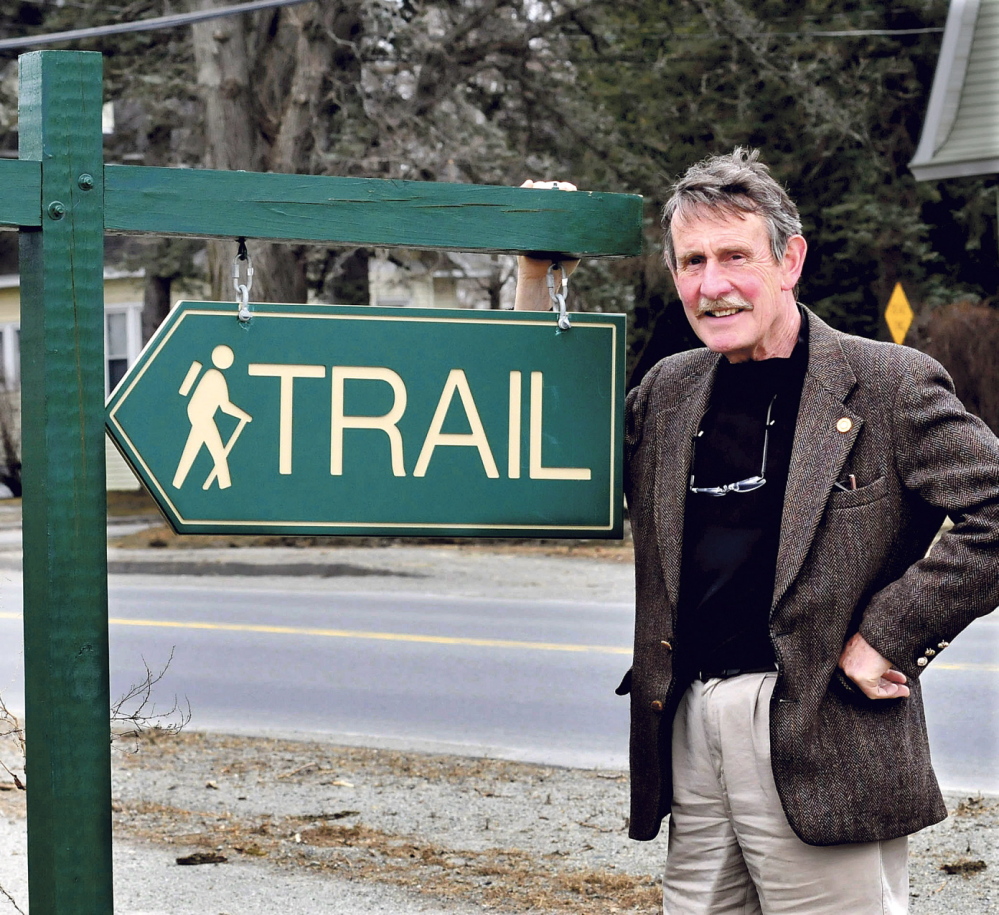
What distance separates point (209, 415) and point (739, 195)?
978 millimetres

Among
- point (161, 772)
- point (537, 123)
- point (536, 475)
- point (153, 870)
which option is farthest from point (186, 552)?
point (536, 475)

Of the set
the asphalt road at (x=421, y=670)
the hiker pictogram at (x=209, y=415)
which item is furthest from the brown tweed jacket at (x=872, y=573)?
the asphalt road at (x=421, y=670)

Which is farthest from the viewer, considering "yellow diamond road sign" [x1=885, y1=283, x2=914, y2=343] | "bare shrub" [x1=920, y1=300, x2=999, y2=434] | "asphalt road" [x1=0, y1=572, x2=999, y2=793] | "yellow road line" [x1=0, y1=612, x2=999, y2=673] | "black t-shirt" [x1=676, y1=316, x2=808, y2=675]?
"bare shrub" [x1=920, y1=300, x2=999, y2=434]

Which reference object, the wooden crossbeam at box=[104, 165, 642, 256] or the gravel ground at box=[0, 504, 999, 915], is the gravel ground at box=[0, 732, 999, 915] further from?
the wooden crossbeam at box=[104, 165, 642, 256]

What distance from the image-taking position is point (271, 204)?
2.43 m

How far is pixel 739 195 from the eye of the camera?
2459 mm

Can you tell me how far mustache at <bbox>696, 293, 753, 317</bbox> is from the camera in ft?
8.09

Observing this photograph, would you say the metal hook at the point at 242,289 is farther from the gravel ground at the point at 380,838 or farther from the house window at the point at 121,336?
the house window at the point at 121,336

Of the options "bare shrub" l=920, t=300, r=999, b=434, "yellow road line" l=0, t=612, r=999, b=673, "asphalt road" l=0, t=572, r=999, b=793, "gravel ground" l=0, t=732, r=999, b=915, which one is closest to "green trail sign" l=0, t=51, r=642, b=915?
"gravel ground" l=0, t=732, r=999, b=915

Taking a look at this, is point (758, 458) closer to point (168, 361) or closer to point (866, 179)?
point (168, 361)

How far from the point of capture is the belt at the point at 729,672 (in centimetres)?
243

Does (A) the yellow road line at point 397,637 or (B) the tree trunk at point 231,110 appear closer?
(A) the yellow road line at point 397,637

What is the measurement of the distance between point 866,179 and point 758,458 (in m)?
20.7

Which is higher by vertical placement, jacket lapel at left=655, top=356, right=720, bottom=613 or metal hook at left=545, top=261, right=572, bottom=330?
metal hook at left=545, top=261, right=572, bottom=330
